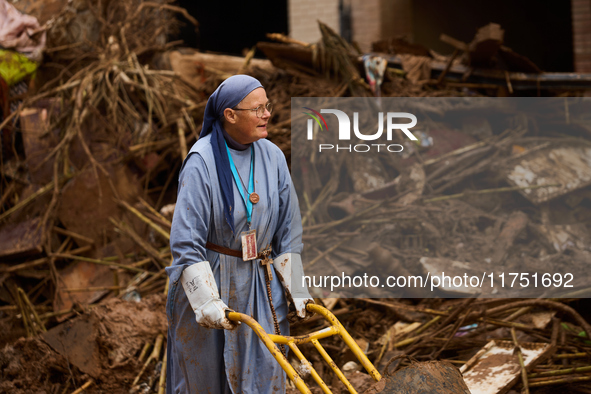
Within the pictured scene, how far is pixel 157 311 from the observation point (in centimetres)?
466

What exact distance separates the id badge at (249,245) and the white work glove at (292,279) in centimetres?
19

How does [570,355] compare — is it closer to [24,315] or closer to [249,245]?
[249,245]

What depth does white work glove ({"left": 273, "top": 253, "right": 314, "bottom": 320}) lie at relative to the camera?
113 inches

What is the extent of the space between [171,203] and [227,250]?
415 cm

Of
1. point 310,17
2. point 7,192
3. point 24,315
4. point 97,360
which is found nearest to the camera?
point 97,360

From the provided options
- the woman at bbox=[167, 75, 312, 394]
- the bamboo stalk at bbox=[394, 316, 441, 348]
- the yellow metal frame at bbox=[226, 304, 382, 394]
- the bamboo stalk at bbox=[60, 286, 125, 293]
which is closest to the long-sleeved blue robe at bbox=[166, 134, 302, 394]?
the woman at bbox=[167, 75, 312, 394]

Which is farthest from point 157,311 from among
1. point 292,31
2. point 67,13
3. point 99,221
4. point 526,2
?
point 526,2

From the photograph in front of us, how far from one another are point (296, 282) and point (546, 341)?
243 cm

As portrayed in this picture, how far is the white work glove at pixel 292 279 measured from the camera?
9.41 ft

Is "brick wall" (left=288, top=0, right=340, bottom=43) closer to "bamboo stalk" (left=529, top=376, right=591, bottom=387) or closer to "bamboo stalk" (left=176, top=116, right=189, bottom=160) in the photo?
"bamboo stalk" (left=176, top=116, right=189, bottom=160)

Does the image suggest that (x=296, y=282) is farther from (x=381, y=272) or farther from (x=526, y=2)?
(x=526, y=2)

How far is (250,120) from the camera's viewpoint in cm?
269

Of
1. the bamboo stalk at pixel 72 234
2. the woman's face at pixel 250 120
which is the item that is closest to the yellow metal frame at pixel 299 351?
the woman's face at pixel 250 120

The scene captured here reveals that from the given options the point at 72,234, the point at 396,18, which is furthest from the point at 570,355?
the point at 396,18
